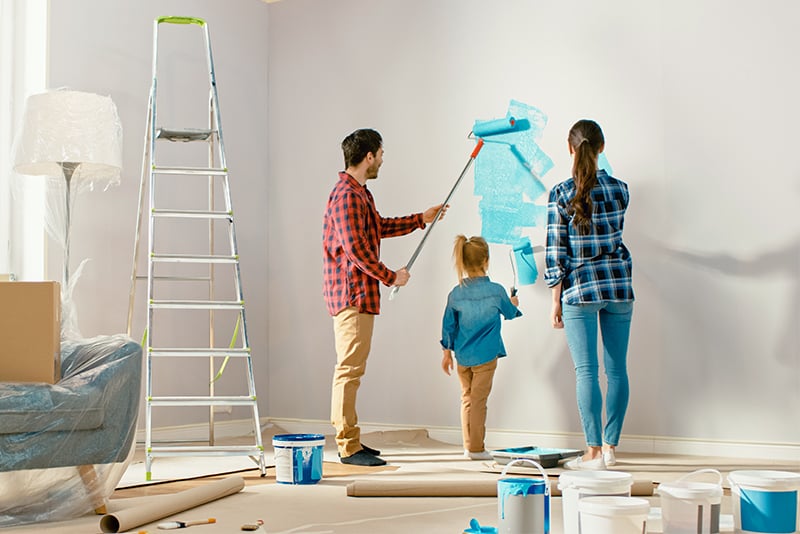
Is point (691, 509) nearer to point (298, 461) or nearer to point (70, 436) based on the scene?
point (298, 461)

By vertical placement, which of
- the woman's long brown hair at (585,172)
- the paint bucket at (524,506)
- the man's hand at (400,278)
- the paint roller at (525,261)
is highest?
the woman's long brown hair at (585,172)

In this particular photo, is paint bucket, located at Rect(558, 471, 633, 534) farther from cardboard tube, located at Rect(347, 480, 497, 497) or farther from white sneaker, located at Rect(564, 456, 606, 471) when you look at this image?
white sneaker, located at Rect(564, 456, 606, 471)

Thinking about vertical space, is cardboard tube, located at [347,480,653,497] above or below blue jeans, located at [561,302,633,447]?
below

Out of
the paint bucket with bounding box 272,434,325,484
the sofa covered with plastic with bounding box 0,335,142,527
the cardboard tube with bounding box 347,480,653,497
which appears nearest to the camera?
the sofa covered with plastic with bounding box 0,335,142,527

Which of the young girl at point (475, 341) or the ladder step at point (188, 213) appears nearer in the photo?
the ladder step at point (188, 213)

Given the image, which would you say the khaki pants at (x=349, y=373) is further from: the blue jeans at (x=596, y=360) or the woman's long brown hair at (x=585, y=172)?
the woman's long brown hair at (x=585, y=172)

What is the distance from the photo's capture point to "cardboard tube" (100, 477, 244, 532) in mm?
2426

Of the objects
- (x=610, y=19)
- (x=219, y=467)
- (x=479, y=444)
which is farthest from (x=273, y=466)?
(x=610, y=19)

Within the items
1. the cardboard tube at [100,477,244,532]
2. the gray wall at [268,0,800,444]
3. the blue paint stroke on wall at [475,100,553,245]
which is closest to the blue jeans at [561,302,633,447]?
the gray wall at [268,0,800,444]

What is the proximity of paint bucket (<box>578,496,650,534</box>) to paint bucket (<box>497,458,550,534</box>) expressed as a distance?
7.5 inches

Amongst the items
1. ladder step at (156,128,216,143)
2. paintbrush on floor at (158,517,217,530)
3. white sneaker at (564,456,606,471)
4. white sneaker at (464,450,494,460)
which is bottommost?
white sneaker at (464,450,494,460)

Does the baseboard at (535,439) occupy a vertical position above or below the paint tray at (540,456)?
below

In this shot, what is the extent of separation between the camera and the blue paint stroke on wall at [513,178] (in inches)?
180

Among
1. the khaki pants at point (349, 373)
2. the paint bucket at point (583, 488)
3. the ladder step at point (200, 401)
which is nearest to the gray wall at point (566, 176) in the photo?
the khaki pants at point (349, 373)
